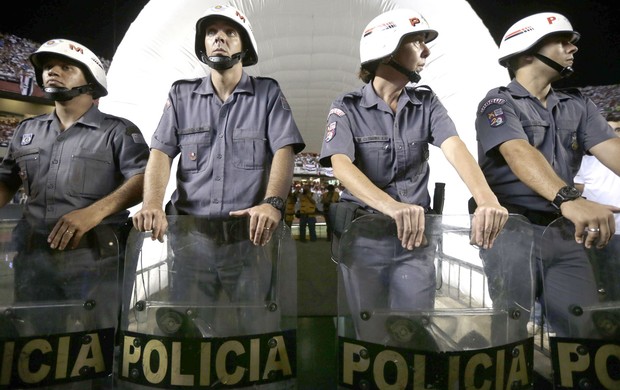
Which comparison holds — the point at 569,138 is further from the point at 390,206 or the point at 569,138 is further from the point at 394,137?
the point at 390,206

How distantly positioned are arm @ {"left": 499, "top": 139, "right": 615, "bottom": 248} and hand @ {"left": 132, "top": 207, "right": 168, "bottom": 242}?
120cm

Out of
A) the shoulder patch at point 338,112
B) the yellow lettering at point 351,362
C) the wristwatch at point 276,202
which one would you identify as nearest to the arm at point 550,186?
the shoulder patch at point 338,112

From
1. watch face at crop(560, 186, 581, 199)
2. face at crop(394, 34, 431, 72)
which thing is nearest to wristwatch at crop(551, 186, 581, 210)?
watch face at crop(560, 186, 581, 199)

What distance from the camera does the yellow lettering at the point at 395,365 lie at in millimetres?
963

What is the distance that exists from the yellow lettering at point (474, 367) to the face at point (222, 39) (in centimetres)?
126

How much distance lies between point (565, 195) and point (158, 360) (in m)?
1.30

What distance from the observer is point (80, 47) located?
64.9 inches

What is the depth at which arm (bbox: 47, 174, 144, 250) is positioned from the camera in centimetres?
113

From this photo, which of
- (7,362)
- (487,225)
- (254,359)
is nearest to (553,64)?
(487,225)

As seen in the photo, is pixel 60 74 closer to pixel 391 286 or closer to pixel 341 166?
pixel 341 166

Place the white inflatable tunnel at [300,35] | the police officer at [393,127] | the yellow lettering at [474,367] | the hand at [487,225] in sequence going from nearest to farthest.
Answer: the yellow lettering at [474,367] < the hand at [487,225] < the police officer at [393,127] < the white inflatable tunnel at [300,35]

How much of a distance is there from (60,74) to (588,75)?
9.81 feet

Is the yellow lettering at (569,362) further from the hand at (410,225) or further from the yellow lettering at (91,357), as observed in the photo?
the yellow lettering at (91,357)

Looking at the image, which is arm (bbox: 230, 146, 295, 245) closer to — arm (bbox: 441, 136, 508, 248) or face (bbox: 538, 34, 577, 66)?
arm (bbox: 441, 136, 508, 248)
